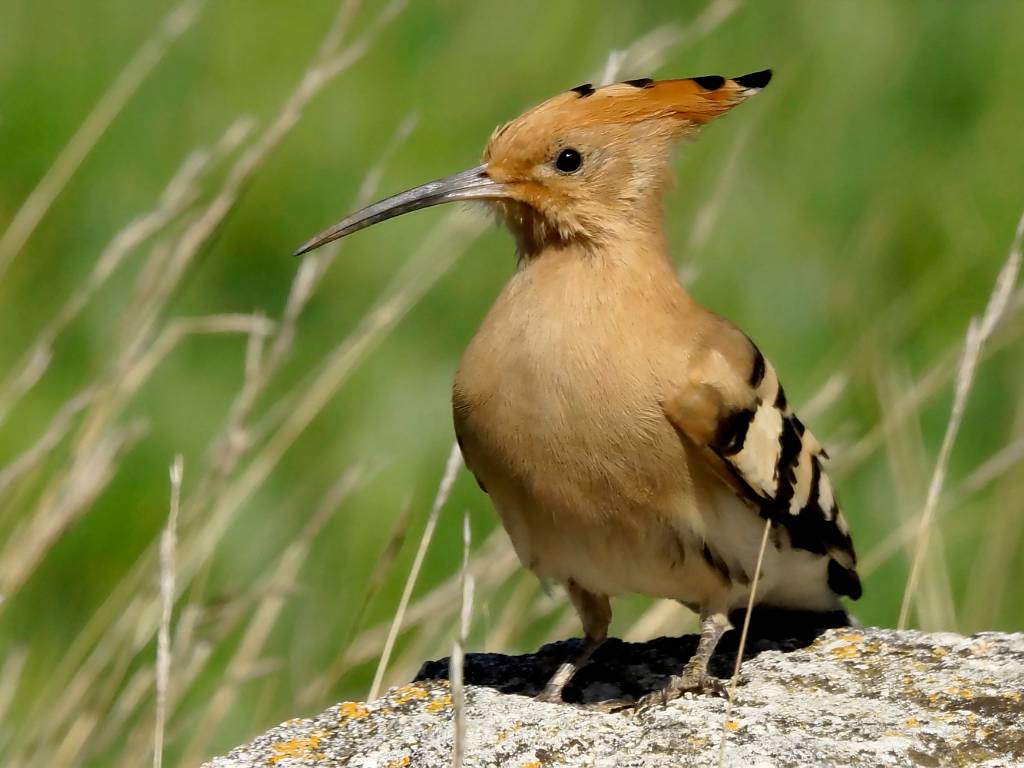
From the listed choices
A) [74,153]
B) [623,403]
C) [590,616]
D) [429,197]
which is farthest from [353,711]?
[74,153]

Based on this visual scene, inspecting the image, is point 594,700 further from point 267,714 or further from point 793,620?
point 267,714

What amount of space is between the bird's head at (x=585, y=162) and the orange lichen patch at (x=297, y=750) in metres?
0.75

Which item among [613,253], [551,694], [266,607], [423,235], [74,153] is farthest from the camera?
[423,235]

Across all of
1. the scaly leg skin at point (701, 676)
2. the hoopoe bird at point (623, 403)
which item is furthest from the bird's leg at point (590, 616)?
the scaly leg skin at point (701, 676)

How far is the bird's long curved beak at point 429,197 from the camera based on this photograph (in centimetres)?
270

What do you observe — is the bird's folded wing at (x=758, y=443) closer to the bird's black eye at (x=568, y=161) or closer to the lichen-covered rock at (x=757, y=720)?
the lichen-covered rock at (x=757, y=720)

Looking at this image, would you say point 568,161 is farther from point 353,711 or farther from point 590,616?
point 353,711

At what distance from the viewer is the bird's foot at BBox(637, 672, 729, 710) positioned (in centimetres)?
239

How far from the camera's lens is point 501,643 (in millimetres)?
3002

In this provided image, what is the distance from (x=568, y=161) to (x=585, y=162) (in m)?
0.03

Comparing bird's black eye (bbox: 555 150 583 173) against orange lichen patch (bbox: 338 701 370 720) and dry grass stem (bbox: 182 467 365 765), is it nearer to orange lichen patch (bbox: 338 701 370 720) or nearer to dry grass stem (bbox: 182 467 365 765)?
dry grass stem (bbox: 182 467 365 765)

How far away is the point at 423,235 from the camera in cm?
420

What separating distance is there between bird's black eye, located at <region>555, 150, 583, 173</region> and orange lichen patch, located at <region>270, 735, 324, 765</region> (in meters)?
0.93

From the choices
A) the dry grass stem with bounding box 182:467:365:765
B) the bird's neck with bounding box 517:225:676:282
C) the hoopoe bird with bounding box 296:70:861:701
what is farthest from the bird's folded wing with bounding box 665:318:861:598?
the dry grass stem with bounding box 182:467:365:765
